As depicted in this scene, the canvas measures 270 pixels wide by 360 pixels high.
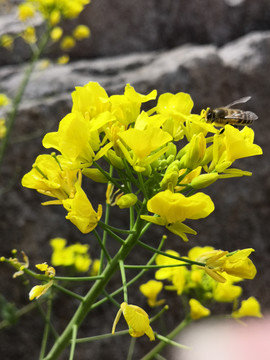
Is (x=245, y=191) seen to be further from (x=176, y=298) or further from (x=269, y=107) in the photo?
(x=176, y=298)

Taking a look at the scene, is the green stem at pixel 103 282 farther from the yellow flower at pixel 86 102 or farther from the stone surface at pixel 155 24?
the stone surface at pixel 155 24

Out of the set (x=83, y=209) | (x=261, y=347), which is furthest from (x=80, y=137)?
(x=261, y=347)

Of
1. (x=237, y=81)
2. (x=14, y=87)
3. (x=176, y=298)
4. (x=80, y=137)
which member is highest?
(x=80, y=137)

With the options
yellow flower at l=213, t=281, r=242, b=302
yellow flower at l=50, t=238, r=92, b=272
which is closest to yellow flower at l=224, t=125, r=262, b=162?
yellow flower at l=213, t=281, r=242, b=302

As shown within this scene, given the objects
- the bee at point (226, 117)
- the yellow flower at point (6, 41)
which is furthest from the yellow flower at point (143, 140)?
the yellow flower at point (6, 41)

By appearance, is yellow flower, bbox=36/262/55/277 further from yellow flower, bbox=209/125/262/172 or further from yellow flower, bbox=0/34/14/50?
yellow flower, bbox=0/34/14/50

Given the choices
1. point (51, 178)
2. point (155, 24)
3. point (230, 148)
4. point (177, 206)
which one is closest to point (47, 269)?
point (51, 178)
